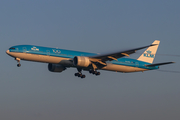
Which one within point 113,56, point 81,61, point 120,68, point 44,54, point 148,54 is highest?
point 148,54

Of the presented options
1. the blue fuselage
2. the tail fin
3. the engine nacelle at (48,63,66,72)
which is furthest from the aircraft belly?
the engine nacelle at (48,63,66,72)

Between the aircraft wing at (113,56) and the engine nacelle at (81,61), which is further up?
the aircraft wing at (113,56)

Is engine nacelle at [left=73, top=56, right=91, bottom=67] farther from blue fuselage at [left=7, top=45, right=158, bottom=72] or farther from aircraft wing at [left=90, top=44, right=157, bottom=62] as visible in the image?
aircraft wing at [left=90, top=44, right=157, bottom=62]

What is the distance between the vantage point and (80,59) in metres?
54.3

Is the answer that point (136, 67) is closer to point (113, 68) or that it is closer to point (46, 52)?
point (113, 68)

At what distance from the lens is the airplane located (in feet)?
174

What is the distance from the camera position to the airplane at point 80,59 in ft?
174

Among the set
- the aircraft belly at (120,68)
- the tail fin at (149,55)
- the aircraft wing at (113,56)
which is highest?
the tail fin at (149,55)

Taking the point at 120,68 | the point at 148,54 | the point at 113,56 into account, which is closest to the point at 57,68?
the point at 113,56

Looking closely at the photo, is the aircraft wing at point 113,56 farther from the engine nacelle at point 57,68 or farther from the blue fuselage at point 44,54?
the engine nacelle at point 57,68

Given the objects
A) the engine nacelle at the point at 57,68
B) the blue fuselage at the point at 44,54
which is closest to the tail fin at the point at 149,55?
the blue fuselage at the point at 44,54

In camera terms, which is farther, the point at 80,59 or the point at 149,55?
the point at 149,55

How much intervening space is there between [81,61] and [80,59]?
40 cm

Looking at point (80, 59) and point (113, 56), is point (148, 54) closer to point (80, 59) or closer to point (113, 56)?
point (113, 56)
